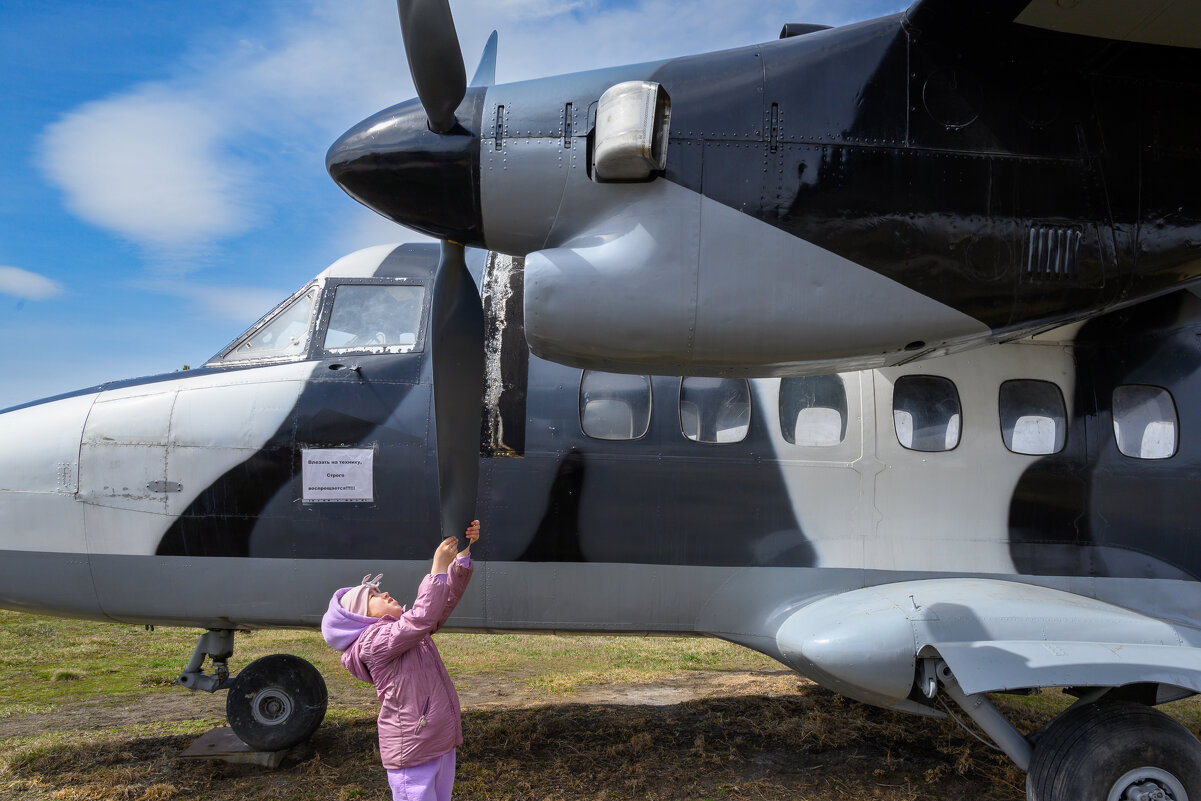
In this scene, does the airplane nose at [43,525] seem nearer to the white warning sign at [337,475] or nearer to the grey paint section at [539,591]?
the grey paint section at [539,591]

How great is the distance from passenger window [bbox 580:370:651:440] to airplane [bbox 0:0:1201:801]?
24 millimetres

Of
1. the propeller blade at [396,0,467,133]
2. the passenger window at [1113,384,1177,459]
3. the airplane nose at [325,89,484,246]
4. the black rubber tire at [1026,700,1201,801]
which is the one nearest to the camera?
the propeller blade at [396,0,467,133]

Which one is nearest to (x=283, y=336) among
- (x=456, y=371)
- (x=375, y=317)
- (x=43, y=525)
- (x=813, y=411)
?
(x=375, y=317)

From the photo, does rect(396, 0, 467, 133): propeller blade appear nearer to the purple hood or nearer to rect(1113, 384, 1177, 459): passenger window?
the purple hood

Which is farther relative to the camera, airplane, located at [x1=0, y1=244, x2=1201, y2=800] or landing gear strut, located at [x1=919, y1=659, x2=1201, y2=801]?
airplane, located at [x1=0, y1=244, x2=1201, y2=800]

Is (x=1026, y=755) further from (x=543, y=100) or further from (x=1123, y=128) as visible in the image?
(x=543, y=100)

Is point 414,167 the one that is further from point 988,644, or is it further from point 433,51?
point 988,644

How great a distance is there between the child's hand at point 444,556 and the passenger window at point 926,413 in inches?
132

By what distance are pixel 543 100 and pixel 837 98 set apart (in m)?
1.49

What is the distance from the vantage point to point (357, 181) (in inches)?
169

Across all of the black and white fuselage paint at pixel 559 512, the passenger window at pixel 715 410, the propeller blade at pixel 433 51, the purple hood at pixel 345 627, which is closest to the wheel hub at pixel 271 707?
the black and white fuselage paint at pixel 559 512

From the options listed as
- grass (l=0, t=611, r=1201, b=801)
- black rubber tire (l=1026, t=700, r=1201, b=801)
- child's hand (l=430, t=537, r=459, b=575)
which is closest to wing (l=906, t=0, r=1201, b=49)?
child's hand (l=430, t=537, r=459, b=575)

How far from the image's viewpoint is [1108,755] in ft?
15.3

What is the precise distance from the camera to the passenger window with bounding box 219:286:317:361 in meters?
6.12
